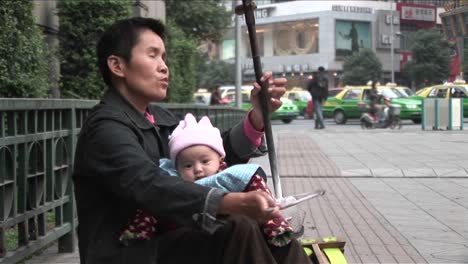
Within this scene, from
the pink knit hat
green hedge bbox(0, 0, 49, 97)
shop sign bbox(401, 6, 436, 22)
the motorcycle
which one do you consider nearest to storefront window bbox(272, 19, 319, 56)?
shop sign bbox(401, 6, 436, 22)

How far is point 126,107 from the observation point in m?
2.59

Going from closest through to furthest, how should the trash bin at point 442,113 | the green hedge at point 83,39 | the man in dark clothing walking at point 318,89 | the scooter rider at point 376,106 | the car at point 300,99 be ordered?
1. the green hedge at point 83,39
2. the trash bin at point 442,113
3. the man in dark clothing walking at point 318,89
4. the scooter rider at point 376,106
5. the car at point 300,99

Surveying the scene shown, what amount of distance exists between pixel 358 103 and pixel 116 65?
96.3 ft

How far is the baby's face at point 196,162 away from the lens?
245 centimetres

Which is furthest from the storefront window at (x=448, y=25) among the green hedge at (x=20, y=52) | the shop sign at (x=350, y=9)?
the shop sign at (x=350, y=9)

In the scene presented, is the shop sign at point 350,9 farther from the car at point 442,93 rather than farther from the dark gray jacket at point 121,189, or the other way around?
the dark gray jacket at point 121,189

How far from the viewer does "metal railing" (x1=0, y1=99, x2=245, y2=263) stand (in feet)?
14.1

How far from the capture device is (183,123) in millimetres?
2623

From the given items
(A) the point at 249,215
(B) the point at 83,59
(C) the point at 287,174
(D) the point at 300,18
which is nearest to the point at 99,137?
(A) the point at 249,215

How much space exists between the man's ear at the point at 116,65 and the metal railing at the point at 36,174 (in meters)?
1.70

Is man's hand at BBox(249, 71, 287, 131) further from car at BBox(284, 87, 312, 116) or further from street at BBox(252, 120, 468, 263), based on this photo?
car at BBox(284, 87, 312, 116)

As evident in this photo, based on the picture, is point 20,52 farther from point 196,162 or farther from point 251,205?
point 251,205

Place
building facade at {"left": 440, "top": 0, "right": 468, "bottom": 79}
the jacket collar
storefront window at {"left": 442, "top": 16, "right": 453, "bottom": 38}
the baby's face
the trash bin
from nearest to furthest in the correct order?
1. the baby's face
2. the jacket collar
3. building facade at {"left": 440, "top": 0, "right": 468, "bottom": 79}
4. storefront window at {"left": 442, "top": 16, "right": 453, "bottom": 38}
5. the trash bin

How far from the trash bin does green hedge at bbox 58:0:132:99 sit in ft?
42.2
